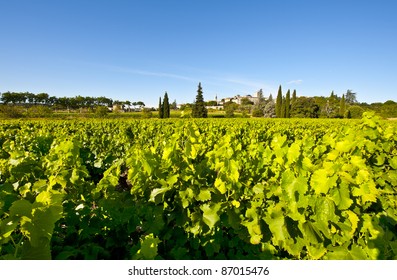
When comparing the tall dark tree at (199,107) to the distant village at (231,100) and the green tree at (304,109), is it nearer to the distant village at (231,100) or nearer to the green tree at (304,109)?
the green tree at (304,109)

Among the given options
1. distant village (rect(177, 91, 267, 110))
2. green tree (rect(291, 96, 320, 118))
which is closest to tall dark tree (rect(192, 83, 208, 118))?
green tree (rect(291, 96, 320, 118))

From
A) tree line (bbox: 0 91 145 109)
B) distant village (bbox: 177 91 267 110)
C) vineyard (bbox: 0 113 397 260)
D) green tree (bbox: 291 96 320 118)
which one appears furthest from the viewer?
distant village (bbox: 177 91 267 110)

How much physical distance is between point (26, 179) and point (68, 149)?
1.95 feet

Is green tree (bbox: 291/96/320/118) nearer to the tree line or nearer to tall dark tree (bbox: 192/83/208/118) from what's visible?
tall dark tree (bbox: 192/83/208/118)

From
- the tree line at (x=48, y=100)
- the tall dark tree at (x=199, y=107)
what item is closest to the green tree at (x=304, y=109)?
the tall dark tree at (x=199, y=107)

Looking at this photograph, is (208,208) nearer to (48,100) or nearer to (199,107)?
A: (199,107)

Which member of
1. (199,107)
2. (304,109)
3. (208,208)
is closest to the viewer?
(208,208)

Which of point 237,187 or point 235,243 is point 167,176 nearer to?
point 237,187

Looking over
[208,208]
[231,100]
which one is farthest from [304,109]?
[231,100]

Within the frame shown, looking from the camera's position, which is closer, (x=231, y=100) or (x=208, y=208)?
(x=208, y=208)

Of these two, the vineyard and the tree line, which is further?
the tree line

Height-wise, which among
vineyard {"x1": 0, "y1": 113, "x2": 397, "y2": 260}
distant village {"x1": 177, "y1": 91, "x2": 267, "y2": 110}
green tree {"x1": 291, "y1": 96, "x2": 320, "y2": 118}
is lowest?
vineyard {"x1": 0, "y1": 113, "x2": 397, "y2": 260}

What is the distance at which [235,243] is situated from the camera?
2498 mm

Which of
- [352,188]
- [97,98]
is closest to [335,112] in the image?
[352,188]
